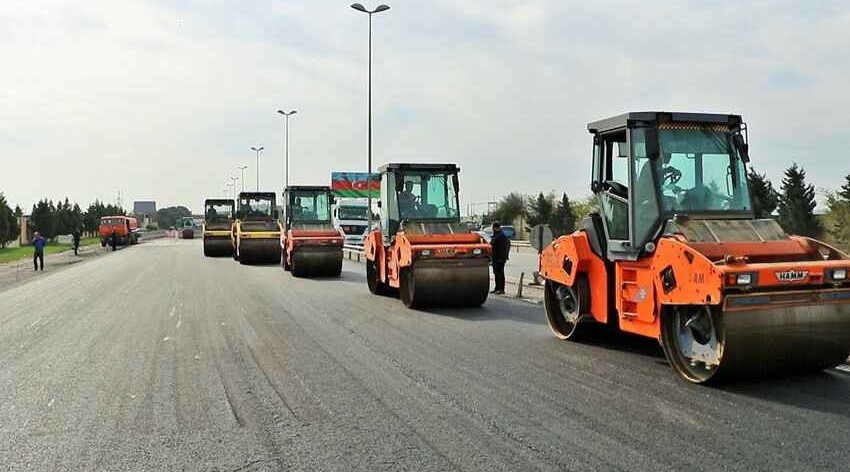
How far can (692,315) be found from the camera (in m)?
7.21

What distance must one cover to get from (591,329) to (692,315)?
2.53 meters

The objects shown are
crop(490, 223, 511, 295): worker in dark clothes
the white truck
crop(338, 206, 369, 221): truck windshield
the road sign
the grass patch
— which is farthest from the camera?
crop(338, 206, 369, 221): truck windshield

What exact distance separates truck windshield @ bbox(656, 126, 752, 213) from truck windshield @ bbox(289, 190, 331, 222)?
18.1 meters

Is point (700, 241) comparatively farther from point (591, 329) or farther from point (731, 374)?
point (591, 329)

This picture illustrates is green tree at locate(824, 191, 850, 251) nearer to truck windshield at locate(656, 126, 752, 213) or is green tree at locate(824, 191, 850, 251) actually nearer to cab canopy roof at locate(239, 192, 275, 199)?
cab canopy roof at locate(239, 192, 275, 199)

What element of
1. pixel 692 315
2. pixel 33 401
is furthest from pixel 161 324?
→ pixel 692 315

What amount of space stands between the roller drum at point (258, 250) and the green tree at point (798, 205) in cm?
3312

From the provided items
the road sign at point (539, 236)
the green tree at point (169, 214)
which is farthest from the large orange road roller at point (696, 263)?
the green tree at point (169, 214)

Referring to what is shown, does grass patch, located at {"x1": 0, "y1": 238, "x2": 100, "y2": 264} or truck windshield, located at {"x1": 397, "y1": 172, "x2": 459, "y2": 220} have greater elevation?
truck windshield, located at {"x1": 397, "y1": 172, "x2": 459, "y2": 220}

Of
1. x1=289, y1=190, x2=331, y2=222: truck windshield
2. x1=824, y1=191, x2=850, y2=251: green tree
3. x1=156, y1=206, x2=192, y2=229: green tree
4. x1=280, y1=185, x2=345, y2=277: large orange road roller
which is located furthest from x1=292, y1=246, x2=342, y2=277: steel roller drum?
x1=156, y1=206, x2=192, y2=229: green tree

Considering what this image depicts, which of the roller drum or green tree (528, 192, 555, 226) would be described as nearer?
the roller drum

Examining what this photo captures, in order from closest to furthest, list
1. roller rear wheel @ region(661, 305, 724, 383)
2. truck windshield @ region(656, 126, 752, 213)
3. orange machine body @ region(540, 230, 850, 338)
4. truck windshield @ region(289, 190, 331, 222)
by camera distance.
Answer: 1. orange machine body @ region(540, 230, 850, 338)
2. roller rear wheel @ region(661, 305, 724, 383)
3. truck windshield @ region(656, 126, 752, 213)
4. truck windshield @ region(289, 190, 331, 222)

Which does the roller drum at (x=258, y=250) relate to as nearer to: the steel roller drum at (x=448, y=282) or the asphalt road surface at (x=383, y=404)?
the steel roller drum at (x=448, y=282)

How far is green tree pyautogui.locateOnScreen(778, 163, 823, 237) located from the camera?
155 feet
